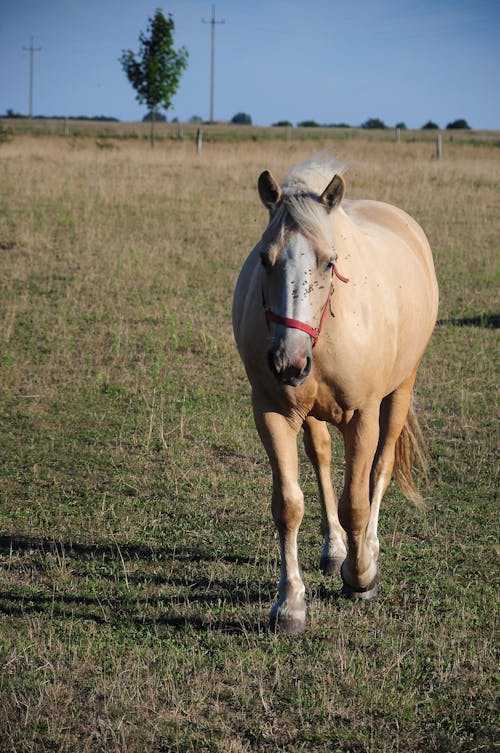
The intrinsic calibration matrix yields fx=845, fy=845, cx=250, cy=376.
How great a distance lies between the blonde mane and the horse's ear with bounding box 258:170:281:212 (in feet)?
0.12

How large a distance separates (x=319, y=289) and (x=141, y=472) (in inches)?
120

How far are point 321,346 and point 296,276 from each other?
46 cm

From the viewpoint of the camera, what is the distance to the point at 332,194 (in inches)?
144

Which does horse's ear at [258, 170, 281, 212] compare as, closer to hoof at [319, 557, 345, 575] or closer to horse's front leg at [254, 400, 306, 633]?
horse's front leg at [254, 400, 306, 633]

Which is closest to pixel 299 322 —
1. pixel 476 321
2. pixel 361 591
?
pixel 361 591

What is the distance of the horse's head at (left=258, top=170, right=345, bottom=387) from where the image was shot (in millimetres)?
3385

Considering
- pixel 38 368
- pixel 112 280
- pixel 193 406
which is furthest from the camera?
pixel 112 280

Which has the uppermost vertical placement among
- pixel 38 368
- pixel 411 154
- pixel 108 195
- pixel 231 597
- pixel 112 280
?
pixel 411 154

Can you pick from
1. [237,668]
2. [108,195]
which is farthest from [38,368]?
[108,195]

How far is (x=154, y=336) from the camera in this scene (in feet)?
30.8

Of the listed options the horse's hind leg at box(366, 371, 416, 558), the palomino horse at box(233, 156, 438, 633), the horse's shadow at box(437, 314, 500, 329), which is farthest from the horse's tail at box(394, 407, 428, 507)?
the horse's shadow at box(437, 314, 500, 329)

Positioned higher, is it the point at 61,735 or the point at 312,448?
the point at 312,448

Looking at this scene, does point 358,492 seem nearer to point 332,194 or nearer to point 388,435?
point 388,435

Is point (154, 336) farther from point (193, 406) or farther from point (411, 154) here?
point (411, 154)
